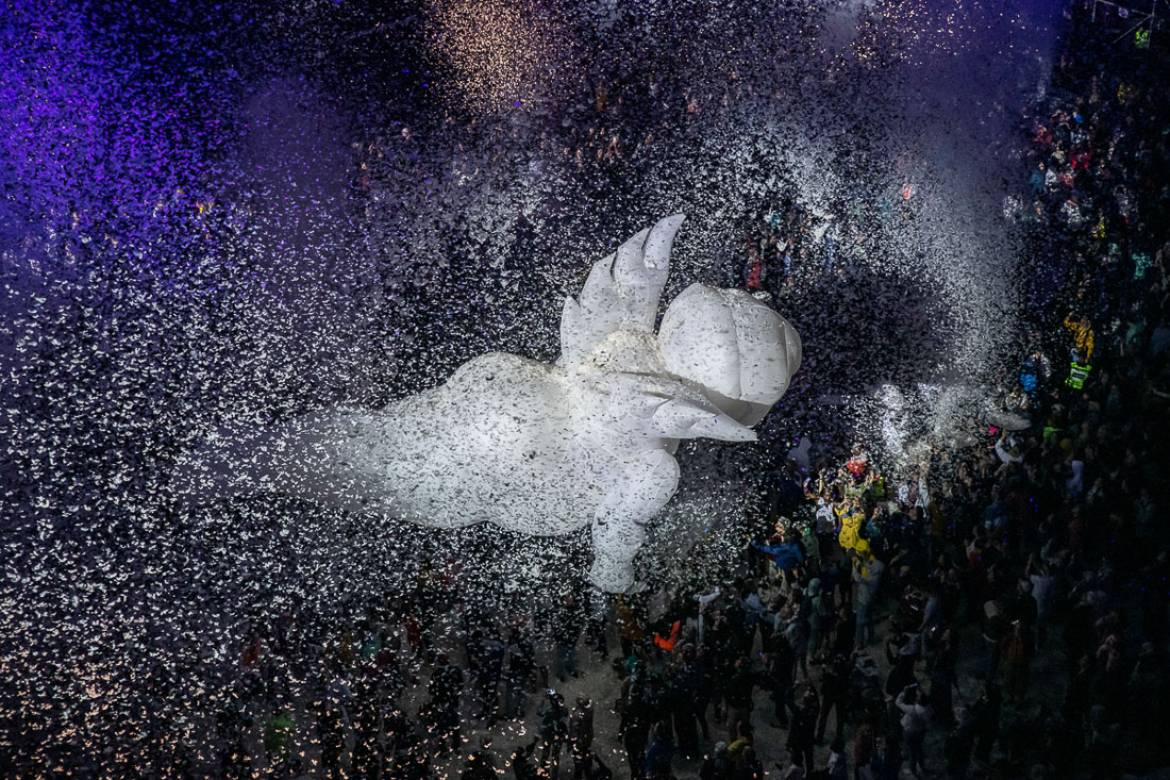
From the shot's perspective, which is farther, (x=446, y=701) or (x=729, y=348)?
(x=446, y=701)

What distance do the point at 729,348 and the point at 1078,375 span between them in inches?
211

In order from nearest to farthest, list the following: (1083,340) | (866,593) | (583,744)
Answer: (583,744) < (866,593) < (1083,340)

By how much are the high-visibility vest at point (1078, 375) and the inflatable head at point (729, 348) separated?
485 centimetres

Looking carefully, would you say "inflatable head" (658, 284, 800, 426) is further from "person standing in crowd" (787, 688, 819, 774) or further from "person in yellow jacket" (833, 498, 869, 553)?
"person in yellow jacket" (833, 498, 869, 553)

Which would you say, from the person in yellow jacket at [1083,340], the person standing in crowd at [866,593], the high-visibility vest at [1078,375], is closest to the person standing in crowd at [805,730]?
the person standing in crowd at [866,593]

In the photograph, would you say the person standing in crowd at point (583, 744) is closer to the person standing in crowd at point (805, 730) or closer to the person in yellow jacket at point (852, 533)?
the person standing in crowd at point (805, 730)

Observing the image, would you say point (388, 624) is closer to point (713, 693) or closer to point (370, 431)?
point (370, 431)

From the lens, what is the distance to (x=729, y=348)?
5281mm

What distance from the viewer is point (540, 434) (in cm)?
593

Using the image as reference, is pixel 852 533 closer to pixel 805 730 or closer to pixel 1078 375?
pixel 805 730

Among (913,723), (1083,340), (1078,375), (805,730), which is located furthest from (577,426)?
(1083,340)

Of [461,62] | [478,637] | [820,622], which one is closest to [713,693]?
[820,622]

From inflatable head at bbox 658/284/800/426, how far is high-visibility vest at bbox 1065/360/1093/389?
15.9ft

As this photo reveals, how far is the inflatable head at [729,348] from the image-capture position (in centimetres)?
531
